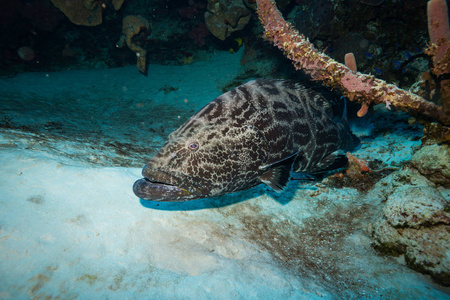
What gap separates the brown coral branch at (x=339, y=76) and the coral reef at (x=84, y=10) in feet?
38.3

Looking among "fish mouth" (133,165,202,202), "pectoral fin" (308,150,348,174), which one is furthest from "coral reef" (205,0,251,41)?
"fish mouth" (133,165,202,202)

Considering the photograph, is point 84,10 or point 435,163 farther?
point 84,10

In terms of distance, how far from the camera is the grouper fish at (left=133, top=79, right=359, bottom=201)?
97.1 inches

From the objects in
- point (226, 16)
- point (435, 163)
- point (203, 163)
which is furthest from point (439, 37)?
point (226, 16)

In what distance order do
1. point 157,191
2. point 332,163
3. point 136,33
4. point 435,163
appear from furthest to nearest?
point 136,33 → point 332,163 → point 435,163 → point 157,191

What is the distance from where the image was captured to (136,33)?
38.1ft

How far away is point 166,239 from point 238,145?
1.44 metres

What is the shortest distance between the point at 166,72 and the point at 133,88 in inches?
96.2

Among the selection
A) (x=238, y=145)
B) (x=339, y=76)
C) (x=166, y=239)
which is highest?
(x=339, y=76)

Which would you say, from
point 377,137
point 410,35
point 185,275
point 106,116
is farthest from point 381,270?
point 106,116

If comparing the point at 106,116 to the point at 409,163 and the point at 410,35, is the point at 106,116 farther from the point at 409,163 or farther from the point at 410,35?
the point at 410,35

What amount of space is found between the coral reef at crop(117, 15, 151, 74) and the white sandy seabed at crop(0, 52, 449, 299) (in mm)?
9468

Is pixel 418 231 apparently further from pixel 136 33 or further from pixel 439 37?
pixel 136 33

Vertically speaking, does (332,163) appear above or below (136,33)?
below
